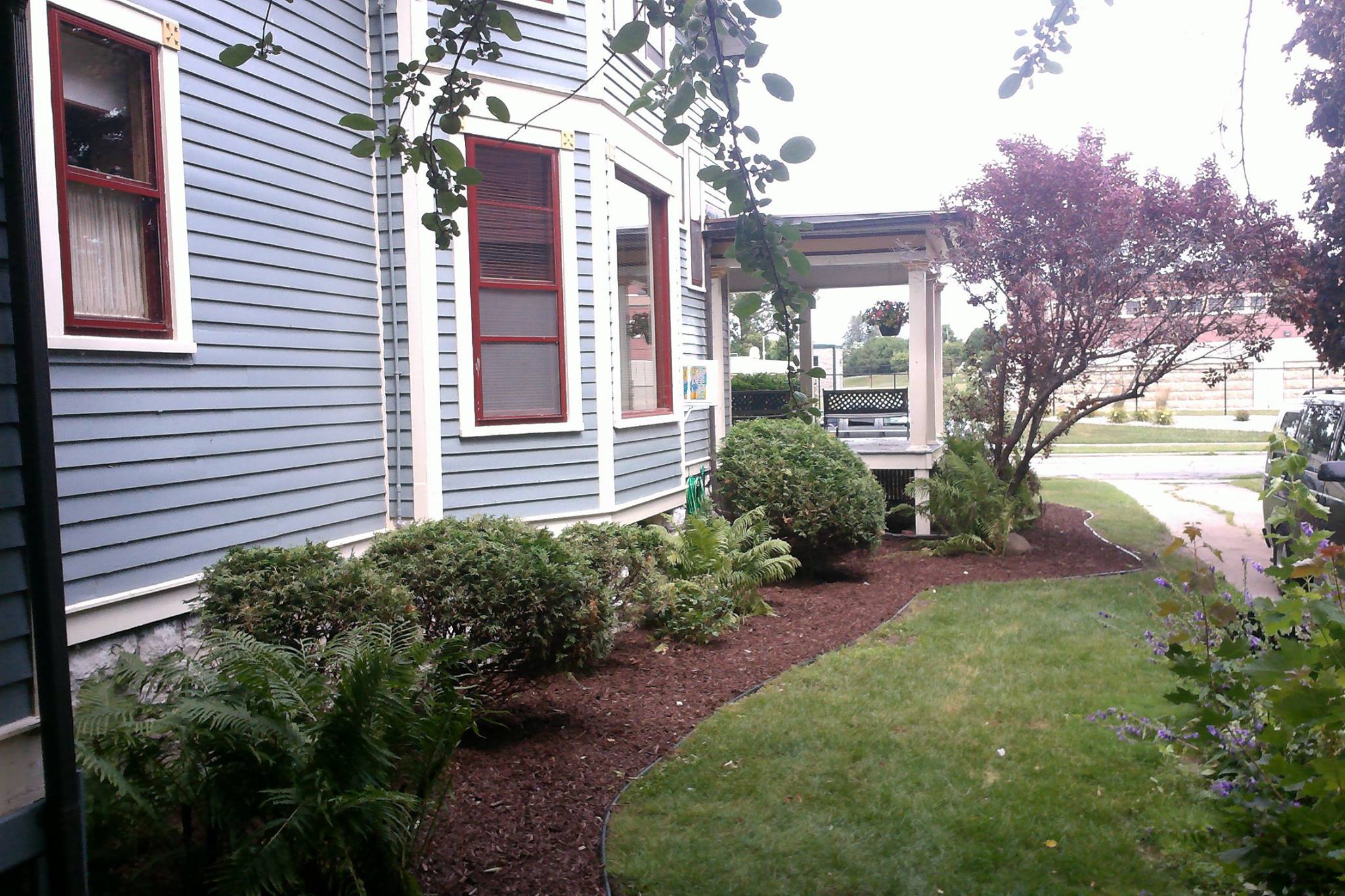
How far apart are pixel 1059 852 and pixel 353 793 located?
103 inches

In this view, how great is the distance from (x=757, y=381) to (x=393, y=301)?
9861 millimetres

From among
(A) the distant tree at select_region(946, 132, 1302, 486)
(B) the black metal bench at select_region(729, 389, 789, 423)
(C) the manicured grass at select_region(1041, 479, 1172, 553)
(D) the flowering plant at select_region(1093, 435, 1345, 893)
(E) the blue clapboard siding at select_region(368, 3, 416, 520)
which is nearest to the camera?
(D) the flowering plant at select_region(1093, 435, 1345, 893)

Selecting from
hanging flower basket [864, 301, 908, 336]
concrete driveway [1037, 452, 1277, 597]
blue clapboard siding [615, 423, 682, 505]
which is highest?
hanging flower basket [864, 301, 908, 336]

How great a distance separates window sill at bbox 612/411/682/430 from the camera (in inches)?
311

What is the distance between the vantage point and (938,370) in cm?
1331

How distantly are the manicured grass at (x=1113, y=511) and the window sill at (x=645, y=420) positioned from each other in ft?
16.1

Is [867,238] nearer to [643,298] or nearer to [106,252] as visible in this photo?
[643,298]

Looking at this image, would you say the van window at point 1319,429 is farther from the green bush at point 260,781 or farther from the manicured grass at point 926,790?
the green bush at point 260,781

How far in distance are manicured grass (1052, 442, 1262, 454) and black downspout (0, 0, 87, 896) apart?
23.8 m

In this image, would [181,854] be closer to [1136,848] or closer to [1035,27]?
[1136,848]

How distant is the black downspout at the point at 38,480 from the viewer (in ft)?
8.34

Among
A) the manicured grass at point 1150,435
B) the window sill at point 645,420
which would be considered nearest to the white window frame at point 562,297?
the window sill at point 645,420

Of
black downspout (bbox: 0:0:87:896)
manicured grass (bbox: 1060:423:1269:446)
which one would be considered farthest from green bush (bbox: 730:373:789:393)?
manicured grass (bbox: 1060:423:1269:446)

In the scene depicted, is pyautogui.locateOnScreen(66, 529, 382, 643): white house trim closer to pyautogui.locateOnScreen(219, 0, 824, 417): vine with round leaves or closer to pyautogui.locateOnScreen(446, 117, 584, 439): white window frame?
pyautogui.locateOnScreen(446, 117, 584, 439): white window frame
